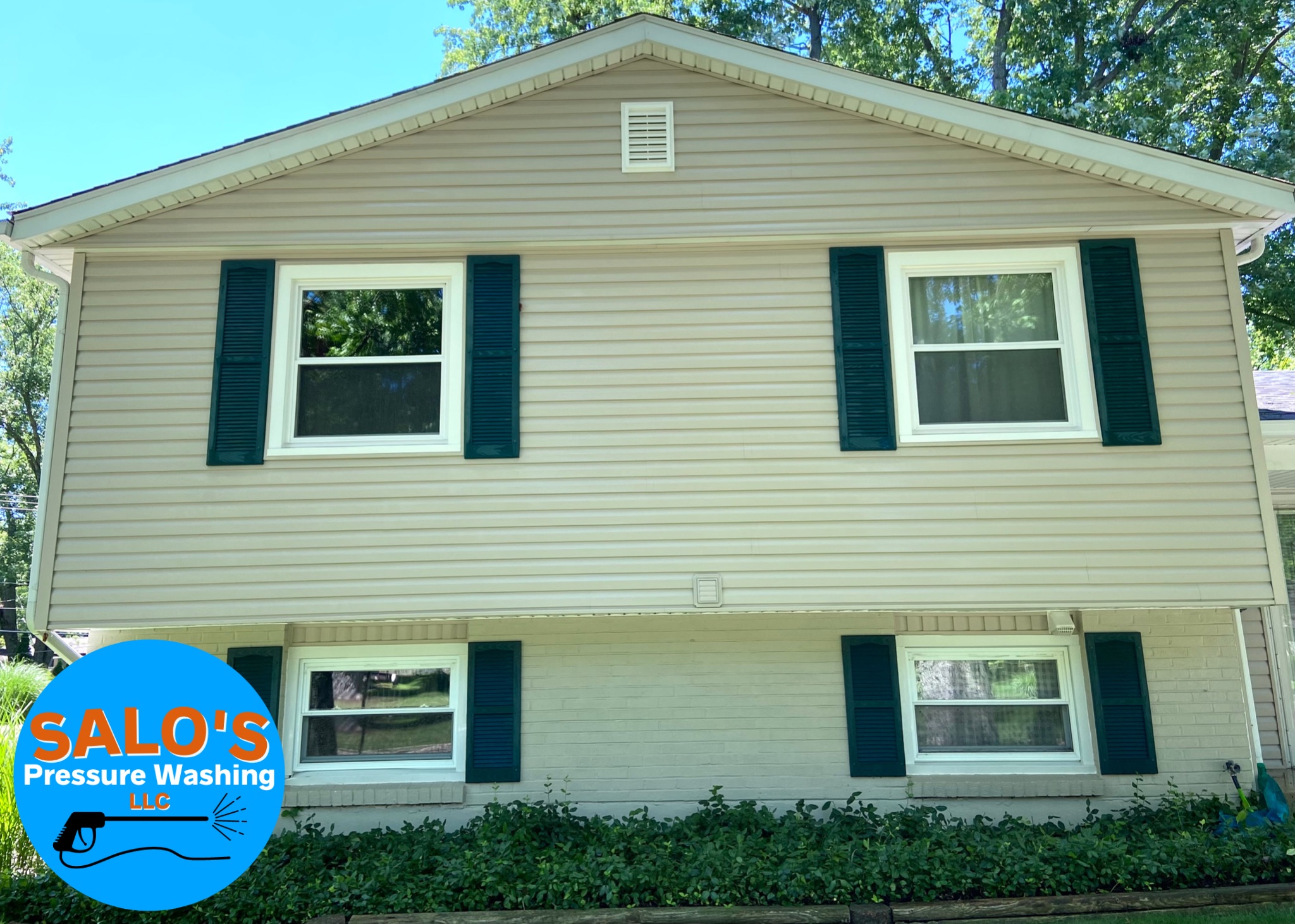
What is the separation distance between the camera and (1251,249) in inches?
271

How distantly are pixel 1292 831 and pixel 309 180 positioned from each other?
767cm

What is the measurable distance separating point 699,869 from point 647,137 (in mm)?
4908

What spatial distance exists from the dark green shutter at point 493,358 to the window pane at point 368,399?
13.5 inches

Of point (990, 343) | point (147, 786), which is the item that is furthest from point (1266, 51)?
point (147, 786)

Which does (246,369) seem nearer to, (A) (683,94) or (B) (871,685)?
(A) (683,94)

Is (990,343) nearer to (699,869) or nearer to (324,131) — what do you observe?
(699,869)

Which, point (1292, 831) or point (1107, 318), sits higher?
point (1107, 318)

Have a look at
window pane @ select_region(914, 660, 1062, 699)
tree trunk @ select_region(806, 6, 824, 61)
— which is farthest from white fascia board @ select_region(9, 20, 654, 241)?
tree trunk @ select_region(806, 6, 824, 61)

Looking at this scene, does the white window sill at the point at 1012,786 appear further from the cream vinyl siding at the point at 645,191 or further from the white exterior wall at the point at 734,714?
the cream vinyl siding at the point at 645,191

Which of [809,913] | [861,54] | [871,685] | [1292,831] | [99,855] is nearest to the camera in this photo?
[99,855]

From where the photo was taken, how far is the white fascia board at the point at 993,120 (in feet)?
20.9

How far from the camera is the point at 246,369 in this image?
6539mm

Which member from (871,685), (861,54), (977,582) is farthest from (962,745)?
(861,54)

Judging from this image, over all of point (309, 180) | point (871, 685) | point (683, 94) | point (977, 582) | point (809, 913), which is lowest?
point (809, 913)
